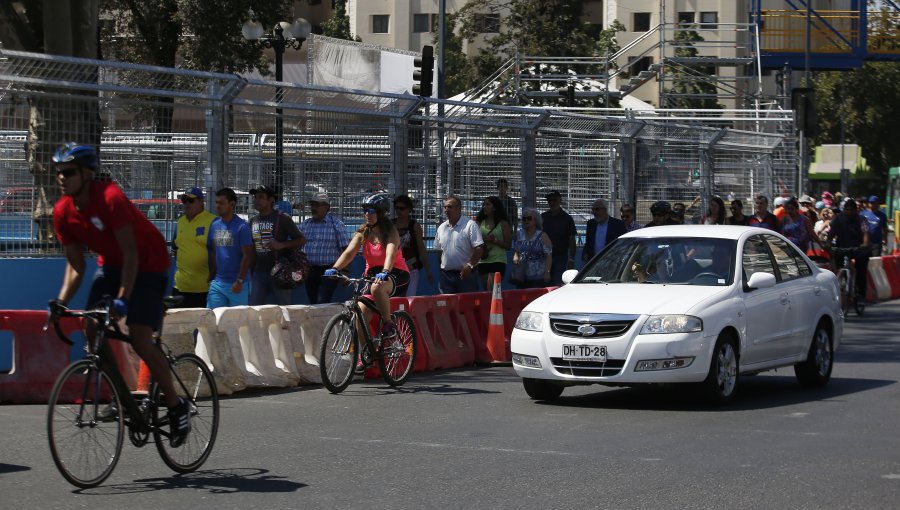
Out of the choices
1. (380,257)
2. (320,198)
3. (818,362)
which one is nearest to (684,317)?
(818,362)

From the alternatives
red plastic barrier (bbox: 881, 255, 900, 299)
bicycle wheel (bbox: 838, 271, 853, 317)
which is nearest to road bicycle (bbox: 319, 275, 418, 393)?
bicycle wheel (bbox: 838, 271, 853, 317)

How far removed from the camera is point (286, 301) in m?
14.4

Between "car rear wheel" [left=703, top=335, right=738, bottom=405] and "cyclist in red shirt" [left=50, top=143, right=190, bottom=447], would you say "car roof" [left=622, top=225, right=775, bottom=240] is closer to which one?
"car rear wheel" [left=703, top=335, right=738, bottom=405]

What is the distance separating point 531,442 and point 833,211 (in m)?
16.2

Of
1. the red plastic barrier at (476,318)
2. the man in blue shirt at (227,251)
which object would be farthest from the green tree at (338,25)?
the man in blue shirt at (227,251)

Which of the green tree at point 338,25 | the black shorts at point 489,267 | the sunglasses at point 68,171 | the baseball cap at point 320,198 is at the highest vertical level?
the green tree at point 338,25

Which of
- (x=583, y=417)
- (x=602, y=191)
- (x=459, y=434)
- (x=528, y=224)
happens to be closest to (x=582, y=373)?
(x=583, y=417)

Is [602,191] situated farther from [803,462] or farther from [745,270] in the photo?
[803,462]

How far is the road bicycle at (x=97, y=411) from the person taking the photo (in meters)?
7.48

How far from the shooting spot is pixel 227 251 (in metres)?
13.3

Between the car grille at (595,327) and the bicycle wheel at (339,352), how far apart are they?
6.70ft

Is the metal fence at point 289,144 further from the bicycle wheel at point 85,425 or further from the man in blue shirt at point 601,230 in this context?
the bicycle wheel at point 85,425

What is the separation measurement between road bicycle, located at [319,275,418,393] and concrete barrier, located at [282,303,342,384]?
45 cm

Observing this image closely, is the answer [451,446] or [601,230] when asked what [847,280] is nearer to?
[601,230]
